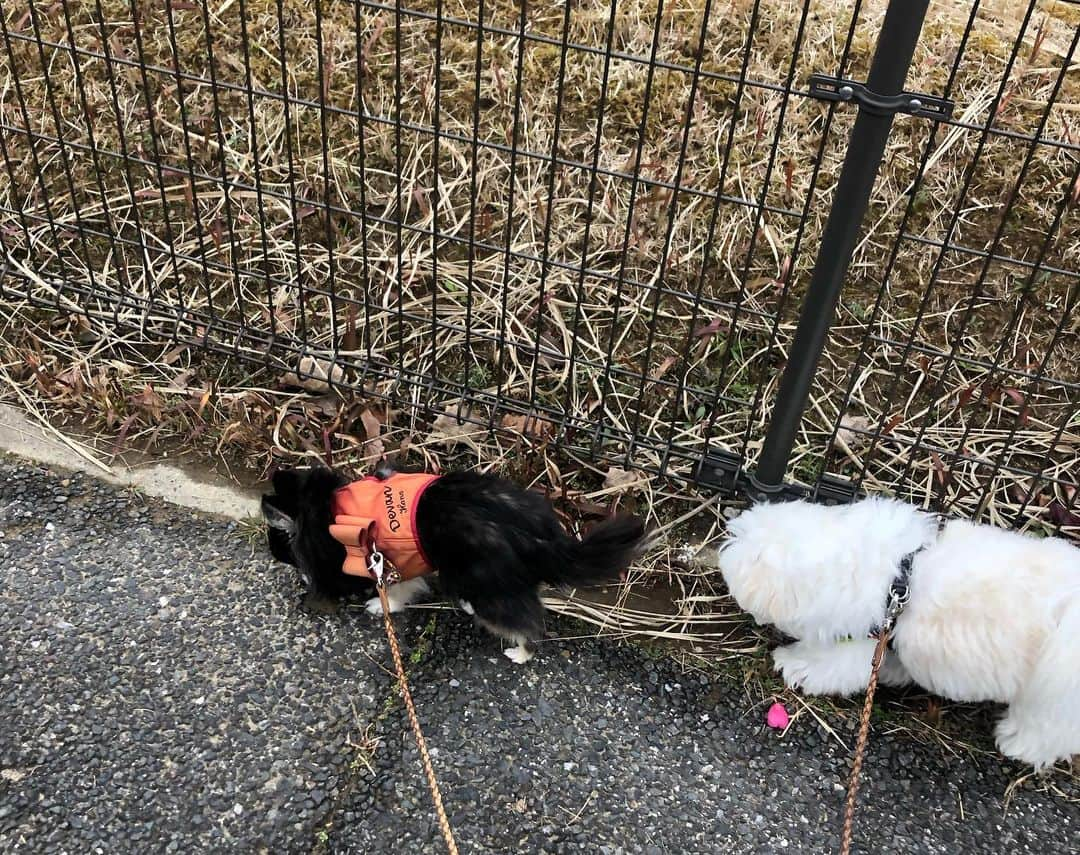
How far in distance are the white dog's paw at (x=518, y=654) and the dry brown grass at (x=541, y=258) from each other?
0.23m

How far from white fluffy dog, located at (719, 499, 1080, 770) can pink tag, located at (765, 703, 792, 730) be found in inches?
5.3

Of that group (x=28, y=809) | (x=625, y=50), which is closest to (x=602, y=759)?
(x=28, y=809)

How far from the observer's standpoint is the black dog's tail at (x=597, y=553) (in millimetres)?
2344

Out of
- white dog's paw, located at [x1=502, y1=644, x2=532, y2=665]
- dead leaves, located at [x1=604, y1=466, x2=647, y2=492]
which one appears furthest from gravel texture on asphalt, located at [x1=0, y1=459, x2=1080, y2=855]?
dead leaves, located at [x1=604, y1=466, x2=647, y2=492]

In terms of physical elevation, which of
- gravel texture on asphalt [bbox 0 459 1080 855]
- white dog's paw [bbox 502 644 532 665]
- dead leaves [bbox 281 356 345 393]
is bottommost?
gravel texture on asphalt [bbox 0 459 1080 855]

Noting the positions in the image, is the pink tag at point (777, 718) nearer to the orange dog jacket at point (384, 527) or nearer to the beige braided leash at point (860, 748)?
the beige braided leash at point (860, 748)

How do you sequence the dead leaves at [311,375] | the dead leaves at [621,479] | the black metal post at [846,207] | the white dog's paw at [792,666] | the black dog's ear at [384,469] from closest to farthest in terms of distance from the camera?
the black metal post at [846,207]
the white dog's paw at [792,666]
the black dog's ear at [384,469]
the dead leaves at [621,479]
the dead leaves at [311,375]

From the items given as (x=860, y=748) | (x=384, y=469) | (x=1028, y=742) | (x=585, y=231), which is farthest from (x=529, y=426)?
(x=1028, y=742)

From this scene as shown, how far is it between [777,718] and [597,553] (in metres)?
0.62

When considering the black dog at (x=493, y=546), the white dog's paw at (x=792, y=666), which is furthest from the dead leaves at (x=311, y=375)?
the white dog's paw at (x=792, y=666)

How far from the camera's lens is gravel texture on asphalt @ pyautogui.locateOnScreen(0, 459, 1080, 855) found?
7.10 feet

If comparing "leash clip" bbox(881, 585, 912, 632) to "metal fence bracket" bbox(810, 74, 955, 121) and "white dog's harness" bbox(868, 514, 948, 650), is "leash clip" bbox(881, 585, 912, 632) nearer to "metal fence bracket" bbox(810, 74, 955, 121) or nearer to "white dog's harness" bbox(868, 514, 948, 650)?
"white dog's harness" bbox(868, 514, 948, 650)

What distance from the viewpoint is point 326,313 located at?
10.8 feet

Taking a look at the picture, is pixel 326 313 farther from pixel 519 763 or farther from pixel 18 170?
pixel 519 763
